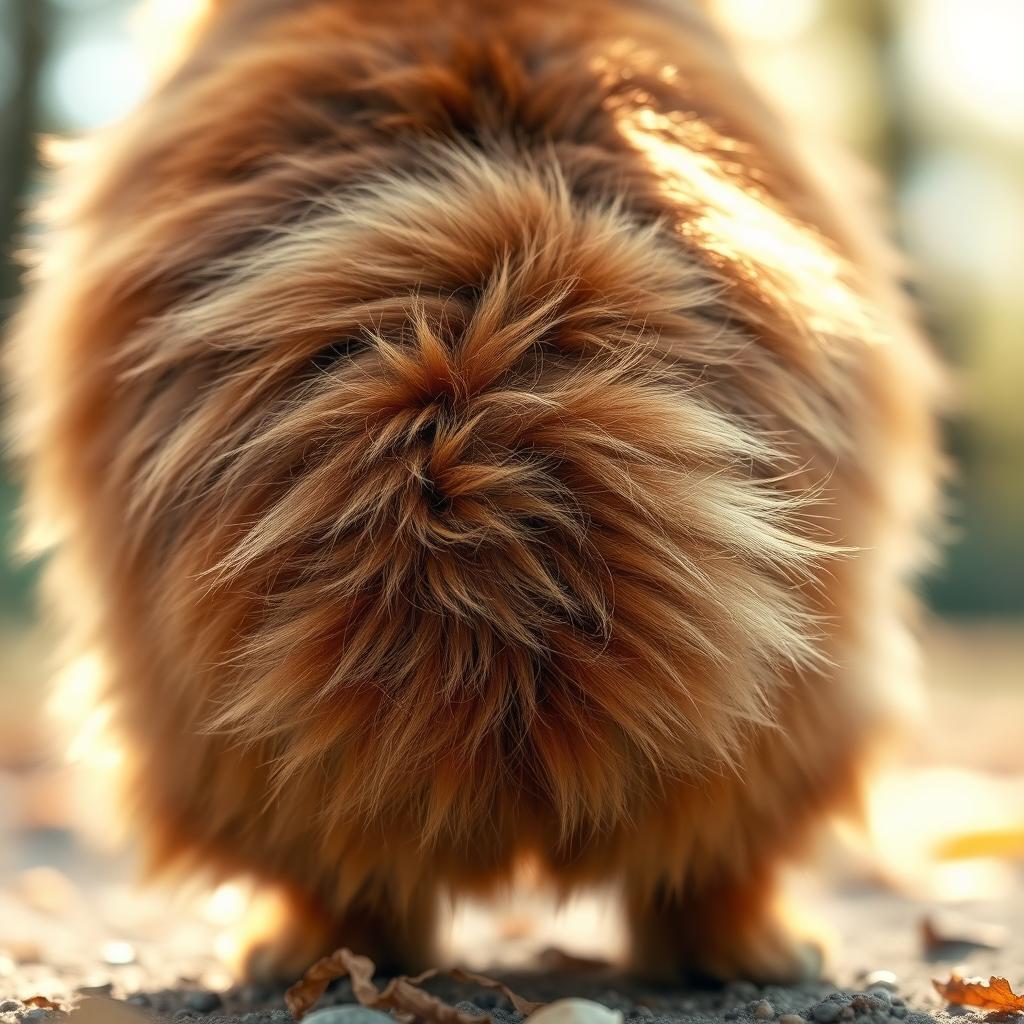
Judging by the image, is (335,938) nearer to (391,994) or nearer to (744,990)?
(391,994)

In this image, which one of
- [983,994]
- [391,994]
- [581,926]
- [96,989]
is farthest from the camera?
[581,926]

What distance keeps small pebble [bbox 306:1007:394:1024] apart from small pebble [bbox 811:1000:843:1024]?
447mm

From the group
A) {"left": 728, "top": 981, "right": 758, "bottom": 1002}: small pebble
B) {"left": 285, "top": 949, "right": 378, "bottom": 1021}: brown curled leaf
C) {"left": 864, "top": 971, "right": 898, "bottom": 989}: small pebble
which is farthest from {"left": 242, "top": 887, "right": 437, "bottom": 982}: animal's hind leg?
{"left": 864, "top": 971, "right": 898, "bottom": 989}: small pebble

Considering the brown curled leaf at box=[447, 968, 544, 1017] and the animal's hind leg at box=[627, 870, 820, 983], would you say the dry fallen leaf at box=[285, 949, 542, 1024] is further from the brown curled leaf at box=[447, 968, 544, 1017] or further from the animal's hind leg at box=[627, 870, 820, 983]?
the animal's hind leg at box=[627, 870, 820, 983]

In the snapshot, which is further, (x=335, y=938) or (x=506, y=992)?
(x=335, y=938)

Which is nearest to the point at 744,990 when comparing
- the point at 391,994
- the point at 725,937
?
the point at 725,937

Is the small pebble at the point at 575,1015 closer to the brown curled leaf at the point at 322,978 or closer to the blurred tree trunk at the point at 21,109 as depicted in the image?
the brown curled leaf at the point at 322,978

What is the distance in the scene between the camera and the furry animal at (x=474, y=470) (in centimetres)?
124

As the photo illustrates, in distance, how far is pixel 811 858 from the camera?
1.65 m

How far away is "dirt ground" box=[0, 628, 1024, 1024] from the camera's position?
1.49 metres

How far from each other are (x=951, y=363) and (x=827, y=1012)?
29.1 ft

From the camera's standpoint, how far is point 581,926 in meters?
2.39

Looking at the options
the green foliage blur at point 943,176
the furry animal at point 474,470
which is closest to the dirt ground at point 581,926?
the furry animal at point 474,470

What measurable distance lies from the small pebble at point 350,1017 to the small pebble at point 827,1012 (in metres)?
0.45
